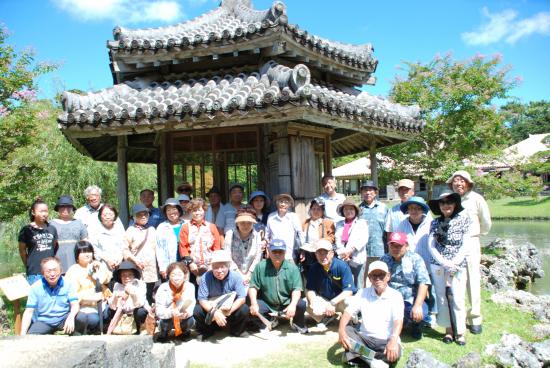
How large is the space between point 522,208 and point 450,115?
1941cm

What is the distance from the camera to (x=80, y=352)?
278 cm

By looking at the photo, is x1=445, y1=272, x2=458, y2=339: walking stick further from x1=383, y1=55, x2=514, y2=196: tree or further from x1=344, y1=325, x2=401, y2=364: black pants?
x1=383, y1=55, x2=514, y2=196: tree

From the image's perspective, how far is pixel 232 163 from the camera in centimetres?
725

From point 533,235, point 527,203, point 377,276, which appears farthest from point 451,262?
point 527,203

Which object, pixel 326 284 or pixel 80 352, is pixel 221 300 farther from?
pixel 80 352

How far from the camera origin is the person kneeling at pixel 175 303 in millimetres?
4852

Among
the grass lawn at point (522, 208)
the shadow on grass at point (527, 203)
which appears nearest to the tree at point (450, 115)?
the grass lawn at point (522, 208)

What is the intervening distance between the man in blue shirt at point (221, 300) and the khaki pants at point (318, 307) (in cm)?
82

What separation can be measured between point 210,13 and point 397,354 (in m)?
7.94

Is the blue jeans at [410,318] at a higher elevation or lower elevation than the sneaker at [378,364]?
higher

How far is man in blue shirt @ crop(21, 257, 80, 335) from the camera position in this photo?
4527 mm

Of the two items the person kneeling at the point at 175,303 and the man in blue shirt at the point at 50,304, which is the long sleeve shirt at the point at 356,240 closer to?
the person kneeling at the point at 175,303

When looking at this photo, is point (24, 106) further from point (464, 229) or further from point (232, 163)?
point (464, 229)

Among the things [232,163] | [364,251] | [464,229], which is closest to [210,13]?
[232,163]
